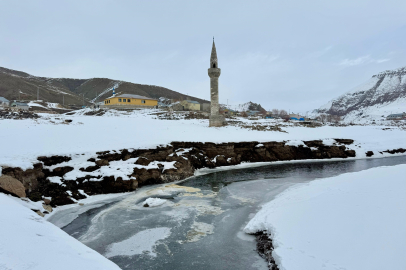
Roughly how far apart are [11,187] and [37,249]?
7.13 meters

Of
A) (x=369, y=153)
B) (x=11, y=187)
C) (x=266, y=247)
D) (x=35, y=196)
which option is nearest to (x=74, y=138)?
(x=35, y=196)

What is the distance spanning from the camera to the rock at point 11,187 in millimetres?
9966

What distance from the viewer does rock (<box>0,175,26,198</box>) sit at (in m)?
9.97

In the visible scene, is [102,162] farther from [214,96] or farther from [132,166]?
[214,96]

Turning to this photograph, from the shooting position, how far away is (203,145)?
23188 mm

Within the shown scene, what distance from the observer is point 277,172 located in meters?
20.9

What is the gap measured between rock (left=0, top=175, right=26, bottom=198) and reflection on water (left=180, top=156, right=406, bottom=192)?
953 cm

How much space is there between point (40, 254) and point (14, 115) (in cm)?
3027

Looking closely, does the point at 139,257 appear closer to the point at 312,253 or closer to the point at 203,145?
the point at 312,253

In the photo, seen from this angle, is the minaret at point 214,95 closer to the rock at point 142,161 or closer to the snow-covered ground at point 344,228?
the rock at point 142,161

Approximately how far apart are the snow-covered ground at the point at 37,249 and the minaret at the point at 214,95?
28187 mm

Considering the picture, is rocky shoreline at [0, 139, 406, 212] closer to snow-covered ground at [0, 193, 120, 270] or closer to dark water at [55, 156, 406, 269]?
dark water at [55, 156, 406, 269]

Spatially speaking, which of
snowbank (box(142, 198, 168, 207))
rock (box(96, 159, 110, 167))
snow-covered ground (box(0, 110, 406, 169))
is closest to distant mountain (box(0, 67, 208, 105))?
snow-covered ground (box(0, 110, 406, 169))

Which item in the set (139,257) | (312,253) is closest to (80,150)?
(139,257)
